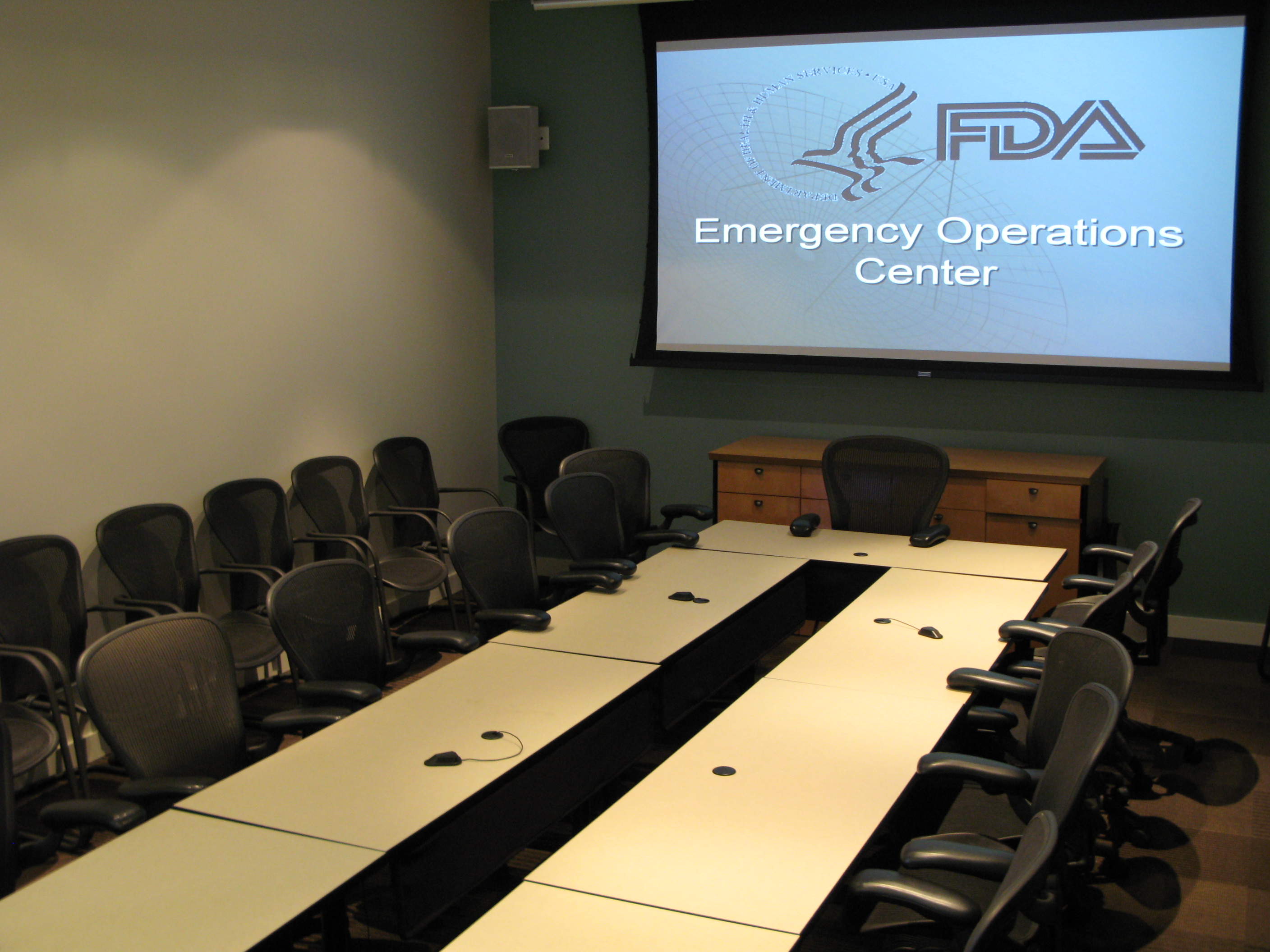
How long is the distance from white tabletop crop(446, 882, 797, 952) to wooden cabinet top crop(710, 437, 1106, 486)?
3723 mm

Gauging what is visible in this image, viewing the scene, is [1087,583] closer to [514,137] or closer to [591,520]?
[591,520]

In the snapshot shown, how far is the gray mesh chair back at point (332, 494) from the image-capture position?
5.39 m

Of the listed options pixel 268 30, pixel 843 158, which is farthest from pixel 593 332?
pixel 268 30

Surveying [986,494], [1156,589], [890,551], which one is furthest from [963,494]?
[1156,589]

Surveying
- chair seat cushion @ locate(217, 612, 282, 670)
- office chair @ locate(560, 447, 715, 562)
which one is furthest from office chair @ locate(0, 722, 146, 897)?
office chair @ locate(560, 447, 715, 562)

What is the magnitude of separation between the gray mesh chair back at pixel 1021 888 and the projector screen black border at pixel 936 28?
4307 mm

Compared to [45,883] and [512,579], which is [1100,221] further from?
[45,883]

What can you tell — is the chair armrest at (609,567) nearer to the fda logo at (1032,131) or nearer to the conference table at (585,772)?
the conference table at (585,772)

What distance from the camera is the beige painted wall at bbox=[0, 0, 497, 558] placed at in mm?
4195

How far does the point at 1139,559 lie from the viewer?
13.1 feet

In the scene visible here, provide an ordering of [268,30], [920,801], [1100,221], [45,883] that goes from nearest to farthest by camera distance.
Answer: [45,883] → [920,801] → [268,30] → [1100,221]

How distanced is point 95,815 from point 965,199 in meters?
5.00

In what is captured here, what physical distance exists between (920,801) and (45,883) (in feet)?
6.86

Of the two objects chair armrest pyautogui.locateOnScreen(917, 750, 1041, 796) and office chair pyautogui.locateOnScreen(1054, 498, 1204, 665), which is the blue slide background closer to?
office chair pyautogui.locateOnScreen(1054, 498, 1204, 665)
